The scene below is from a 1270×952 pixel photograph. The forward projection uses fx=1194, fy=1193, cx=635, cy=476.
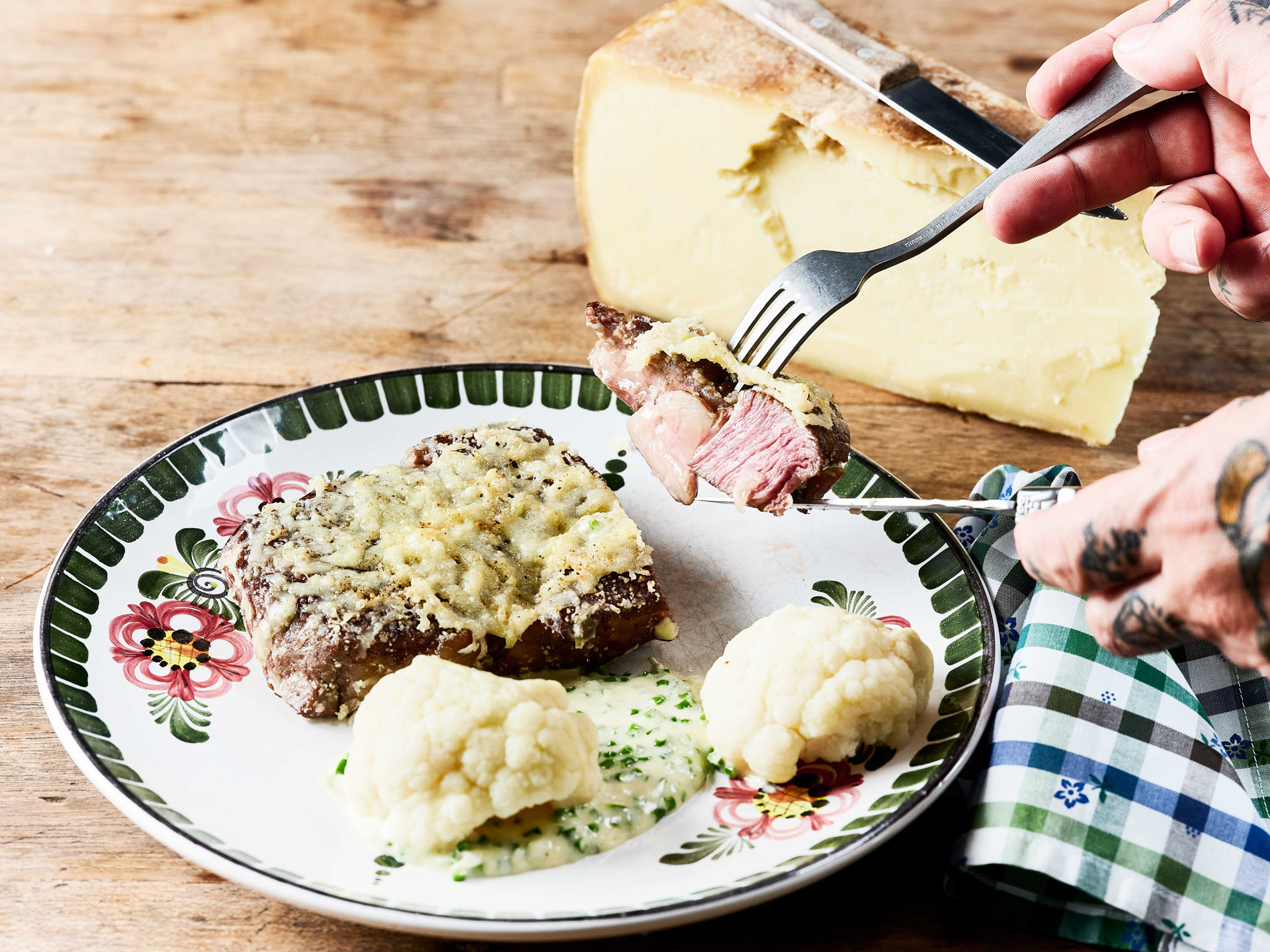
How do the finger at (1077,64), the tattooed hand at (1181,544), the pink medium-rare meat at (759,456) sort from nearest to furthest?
the tattooed hand at (1181,544) < the pink medium-rare meat at (759,456) < the finger at (1077,64)

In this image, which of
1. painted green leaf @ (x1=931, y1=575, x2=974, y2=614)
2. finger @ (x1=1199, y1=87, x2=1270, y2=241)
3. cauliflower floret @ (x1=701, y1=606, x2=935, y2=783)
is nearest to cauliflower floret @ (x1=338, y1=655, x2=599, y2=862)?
cauliflower floret @ (x1=701, y1=606, x2=935, y2=783)

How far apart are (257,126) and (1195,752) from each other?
14.4 ft

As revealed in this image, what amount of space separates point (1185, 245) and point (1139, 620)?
1444mm

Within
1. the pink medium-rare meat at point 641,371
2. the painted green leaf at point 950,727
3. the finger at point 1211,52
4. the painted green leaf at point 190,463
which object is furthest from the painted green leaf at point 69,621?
the finger at point 1211,52

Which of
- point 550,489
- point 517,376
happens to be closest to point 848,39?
point 517,376

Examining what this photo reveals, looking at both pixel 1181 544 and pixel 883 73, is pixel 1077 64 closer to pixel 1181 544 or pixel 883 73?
pixel 883 73

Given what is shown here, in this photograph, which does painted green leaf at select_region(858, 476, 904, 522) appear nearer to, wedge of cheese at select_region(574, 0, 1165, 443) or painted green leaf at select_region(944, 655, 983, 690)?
painted green leaf at select_region(944, 655, 983, 690)

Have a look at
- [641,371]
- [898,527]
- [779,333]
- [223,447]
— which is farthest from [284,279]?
[898,527]

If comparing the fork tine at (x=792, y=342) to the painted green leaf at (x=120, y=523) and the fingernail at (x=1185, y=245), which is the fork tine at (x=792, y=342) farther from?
the painted green leaf at (x=120, y=523)

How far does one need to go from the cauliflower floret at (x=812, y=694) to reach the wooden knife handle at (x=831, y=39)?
75.9 inches

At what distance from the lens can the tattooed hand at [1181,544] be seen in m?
1.72

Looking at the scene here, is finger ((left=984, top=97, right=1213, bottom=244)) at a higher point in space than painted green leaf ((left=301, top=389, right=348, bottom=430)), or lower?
higher

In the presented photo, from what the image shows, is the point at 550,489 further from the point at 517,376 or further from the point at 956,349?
the point at 956,349

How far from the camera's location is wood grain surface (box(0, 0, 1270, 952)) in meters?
2.31
